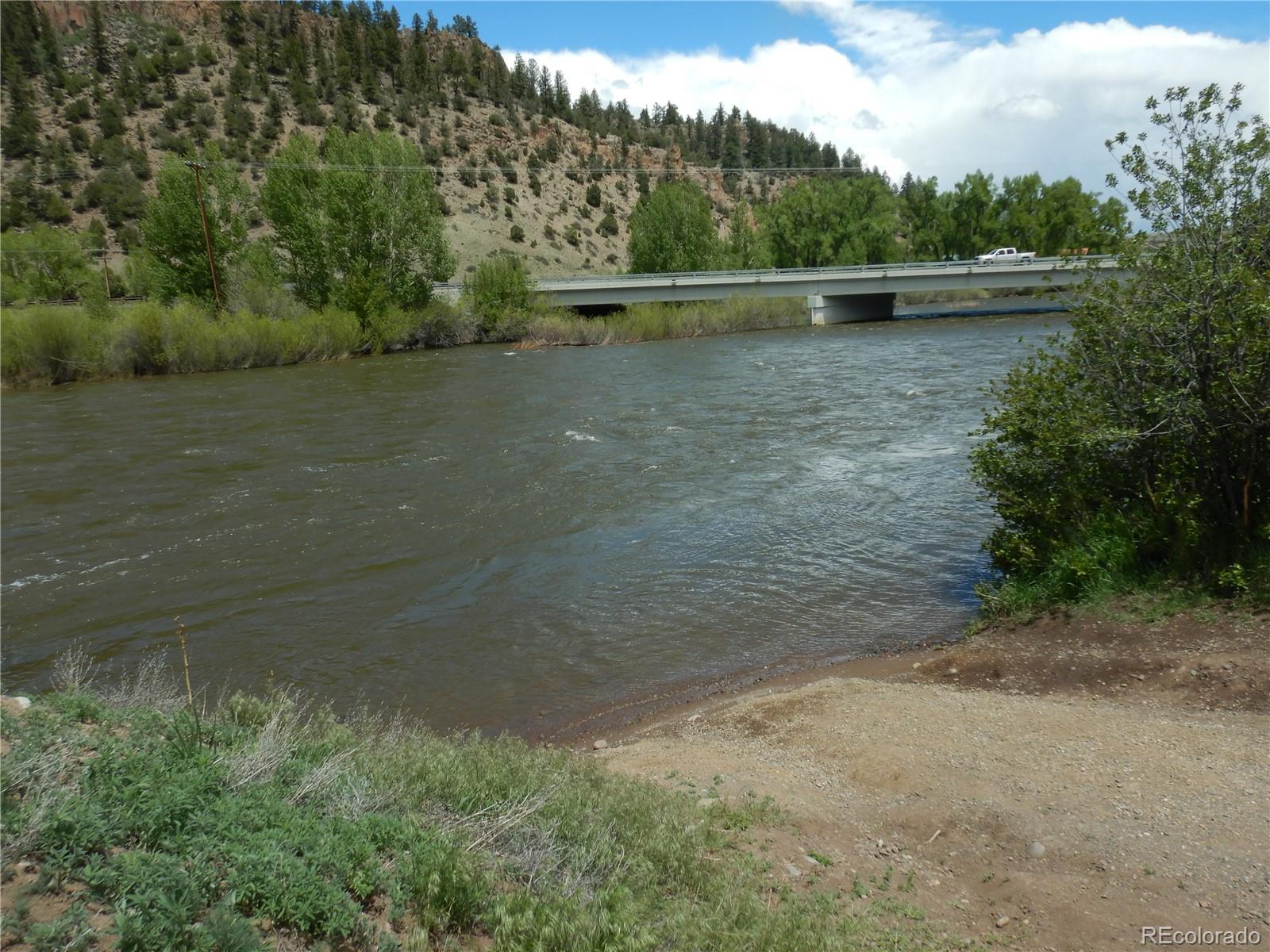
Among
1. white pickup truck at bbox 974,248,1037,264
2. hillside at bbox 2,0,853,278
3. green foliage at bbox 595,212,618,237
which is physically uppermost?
hillside at bbox 2,0,853,278

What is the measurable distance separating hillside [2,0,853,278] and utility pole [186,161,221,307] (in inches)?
1158

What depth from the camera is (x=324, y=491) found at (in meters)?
17.8

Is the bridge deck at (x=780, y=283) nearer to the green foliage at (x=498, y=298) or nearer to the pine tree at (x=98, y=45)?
the green foliage at (x=498, y=298)

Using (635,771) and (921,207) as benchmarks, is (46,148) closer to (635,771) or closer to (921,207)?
(921,207)

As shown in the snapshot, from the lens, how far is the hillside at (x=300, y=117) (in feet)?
277

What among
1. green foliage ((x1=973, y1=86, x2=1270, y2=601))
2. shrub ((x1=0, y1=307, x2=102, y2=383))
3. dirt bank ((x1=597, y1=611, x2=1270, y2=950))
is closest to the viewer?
dirt bank ((x1=597, y1=611, x2=1270, y2=950))

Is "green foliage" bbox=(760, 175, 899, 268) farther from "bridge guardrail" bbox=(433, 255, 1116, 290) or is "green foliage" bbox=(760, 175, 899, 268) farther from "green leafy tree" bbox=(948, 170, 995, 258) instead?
"bridge guardrail" bbox=(433, 255, 1116, 290)

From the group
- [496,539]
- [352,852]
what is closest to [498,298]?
[496,539]

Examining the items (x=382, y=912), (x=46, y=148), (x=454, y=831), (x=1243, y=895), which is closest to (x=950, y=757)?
(x=1243, y=895)

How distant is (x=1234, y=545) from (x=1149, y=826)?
14.7 feet

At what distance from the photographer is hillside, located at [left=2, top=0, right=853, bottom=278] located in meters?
84.3

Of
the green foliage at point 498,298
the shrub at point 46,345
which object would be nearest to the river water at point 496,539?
the shrub at point 46,345

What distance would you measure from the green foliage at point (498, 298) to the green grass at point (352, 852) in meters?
48.1

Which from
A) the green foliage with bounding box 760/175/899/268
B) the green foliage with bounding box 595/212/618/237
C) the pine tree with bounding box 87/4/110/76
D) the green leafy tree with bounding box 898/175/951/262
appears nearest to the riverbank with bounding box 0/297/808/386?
the green foliage with bounding box 760/175/899/268
